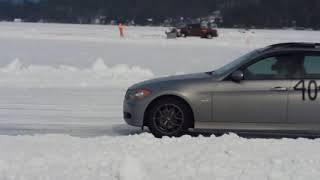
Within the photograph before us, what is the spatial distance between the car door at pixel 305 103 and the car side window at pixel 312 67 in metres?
0.03

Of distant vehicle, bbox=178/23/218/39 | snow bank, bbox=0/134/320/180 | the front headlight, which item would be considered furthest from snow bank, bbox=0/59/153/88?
distant vehicle, bbox=178/23/218/39

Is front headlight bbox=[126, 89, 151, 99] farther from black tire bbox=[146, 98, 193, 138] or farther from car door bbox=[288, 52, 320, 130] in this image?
car door bbox=[288, 52, 320, 130]

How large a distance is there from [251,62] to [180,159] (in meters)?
3.01

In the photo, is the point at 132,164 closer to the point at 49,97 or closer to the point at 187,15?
the point at 49,97

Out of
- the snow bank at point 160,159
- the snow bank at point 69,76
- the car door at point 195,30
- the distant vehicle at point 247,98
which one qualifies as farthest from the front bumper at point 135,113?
the car door at point 195,30

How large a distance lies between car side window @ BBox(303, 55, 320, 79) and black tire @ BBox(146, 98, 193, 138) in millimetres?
1742

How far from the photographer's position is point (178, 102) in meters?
9.48

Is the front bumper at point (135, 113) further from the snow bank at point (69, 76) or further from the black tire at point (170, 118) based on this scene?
the snow bank at point (69, 76)

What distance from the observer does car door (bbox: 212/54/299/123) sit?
9.20 metres

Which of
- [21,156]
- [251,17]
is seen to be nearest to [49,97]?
[21,156]

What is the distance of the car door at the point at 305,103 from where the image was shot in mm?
9164

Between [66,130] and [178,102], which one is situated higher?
[178,102]

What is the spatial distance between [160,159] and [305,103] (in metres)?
3.12

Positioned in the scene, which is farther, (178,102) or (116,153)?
(178,102)
